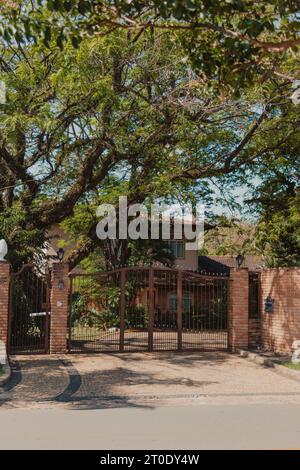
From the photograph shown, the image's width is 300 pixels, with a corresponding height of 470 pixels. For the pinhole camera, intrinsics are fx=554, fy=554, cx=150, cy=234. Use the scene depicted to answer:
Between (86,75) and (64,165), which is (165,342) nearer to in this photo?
(64,165)

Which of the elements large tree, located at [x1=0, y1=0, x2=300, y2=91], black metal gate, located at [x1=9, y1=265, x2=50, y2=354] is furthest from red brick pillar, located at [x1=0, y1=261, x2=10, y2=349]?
large tree, located at [x1=0, y1=0, x2=300, y2=91]

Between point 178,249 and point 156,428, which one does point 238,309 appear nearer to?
point 156,428

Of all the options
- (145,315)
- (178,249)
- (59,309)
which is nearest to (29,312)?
(59,309)

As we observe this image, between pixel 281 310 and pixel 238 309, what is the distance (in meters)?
1.33

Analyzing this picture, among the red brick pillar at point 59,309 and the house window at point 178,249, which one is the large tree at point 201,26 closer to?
the red brick pillar at point 59,309

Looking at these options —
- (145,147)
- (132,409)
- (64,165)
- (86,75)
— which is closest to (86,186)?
(64,165)

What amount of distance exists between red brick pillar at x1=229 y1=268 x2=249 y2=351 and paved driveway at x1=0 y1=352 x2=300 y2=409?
3.85 ft

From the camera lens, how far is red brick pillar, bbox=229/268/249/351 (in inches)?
659

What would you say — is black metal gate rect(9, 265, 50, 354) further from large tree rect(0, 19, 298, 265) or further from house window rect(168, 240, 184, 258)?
house window rect(168, 240, 184, 258)

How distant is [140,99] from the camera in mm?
15719

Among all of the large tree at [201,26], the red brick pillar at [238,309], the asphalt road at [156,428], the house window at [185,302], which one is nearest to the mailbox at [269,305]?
the red brick pillar at [238,309]

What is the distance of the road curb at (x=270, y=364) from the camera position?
12.8 meters

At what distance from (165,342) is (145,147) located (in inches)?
238

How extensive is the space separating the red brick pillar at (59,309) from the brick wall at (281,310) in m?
6.06
